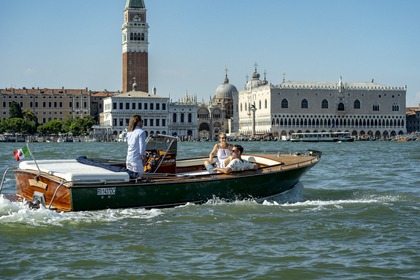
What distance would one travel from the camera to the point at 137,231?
33.6 ft

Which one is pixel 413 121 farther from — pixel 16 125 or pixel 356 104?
pixel 16 125

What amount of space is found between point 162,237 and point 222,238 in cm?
78

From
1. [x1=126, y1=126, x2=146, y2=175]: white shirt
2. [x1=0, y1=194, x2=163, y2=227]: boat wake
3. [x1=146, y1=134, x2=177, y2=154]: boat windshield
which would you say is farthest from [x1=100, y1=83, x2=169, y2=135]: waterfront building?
[x1=0, y1=194, x2=163, y2=227]: boat wake

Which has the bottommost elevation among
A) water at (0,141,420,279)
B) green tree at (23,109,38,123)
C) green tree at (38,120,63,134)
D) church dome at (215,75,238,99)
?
water at (0,141,420,279)

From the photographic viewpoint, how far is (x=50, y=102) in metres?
112

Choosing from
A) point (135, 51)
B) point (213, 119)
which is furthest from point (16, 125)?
point (213, 119)

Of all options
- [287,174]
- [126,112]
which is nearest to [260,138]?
[126,112]

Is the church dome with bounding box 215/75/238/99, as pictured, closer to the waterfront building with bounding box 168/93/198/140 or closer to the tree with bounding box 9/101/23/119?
the waterfront building with bounding box 168/93/198/140

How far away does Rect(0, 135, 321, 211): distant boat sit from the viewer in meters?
11.0

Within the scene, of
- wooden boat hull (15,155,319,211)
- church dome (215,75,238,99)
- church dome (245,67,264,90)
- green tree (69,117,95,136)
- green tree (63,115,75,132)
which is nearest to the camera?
wooden boat hull (15,155,319,211)

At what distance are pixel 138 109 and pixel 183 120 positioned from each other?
1067 cm

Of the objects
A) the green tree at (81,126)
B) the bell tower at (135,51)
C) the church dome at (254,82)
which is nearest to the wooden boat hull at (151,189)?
the green tree at (81,126)

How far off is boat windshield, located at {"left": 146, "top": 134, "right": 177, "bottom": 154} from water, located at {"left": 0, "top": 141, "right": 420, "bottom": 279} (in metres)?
1.17

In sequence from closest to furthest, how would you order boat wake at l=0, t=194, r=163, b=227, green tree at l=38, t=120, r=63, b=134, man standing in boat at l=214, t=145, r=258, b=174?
boat wake at l=0, t=194, r=163, b=227
man standing in boat at l=214, t=145, r=258, b=174
green tree at l=38, t=120, r=63, b=134
